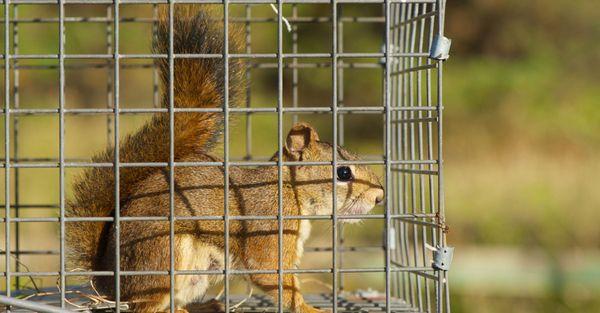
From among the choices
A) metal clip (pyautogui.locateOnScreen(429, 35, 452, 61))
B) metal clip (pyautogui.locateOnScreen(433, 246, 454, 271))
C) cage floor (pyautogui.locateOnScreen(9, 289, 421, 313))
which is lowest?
cage floor (pyautogui.locateOnScreen(9, 289, 421, 313))

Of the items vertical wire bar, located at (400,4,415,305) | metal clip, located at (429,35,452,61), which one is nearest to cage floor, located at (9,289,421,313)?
vertical wire bar, located at (400,4,415,305)

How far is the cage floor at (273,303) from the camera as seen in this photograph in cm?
204

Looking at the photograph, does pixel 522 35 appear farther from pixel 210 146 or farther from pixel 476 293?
pixel 210 146

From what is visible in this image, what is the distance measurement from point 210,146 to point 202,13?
13.2 inches

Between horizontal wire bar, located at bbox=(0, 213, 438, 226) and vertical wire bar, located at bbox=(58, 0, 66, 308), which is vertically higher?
vertical wire bar, located at bbox=(58, 0, 66, 308)

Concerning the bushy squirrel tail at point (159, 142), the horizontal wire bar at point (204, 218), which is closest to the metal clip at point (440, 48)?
the horizontal wire bar at point (204, 218)

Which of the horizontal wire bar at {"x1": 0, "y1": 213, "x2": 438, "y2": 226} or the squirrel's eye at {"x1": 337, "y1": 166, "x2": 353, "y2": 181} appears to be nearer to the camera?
the horizontal wire bar at {"x1": 0, "y1": 213, "x2": 438, "y2": 226}

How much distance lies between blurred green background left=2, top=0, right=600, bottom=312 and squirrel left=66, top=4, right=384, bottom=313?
320 cm

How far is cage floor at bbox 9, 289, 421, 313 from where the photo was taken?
80.4 inches

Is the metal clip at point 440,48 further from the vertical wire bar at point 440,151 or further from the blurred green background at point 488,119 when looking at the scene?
the blurred green background at point 488,119

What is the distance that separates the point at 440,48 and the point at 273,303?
84 centimetres

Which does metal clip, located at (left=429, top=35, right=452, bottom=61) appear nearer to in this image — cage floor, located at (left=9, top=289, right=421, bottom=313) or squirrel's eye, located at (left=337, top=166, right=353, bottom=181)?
squirrel's eye, located at (left=337, top=166, right=353, bottom=181)

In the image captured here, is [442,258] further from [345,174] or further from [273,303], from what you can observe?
[273,303]

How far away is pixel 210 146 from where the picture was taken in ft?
7.05
